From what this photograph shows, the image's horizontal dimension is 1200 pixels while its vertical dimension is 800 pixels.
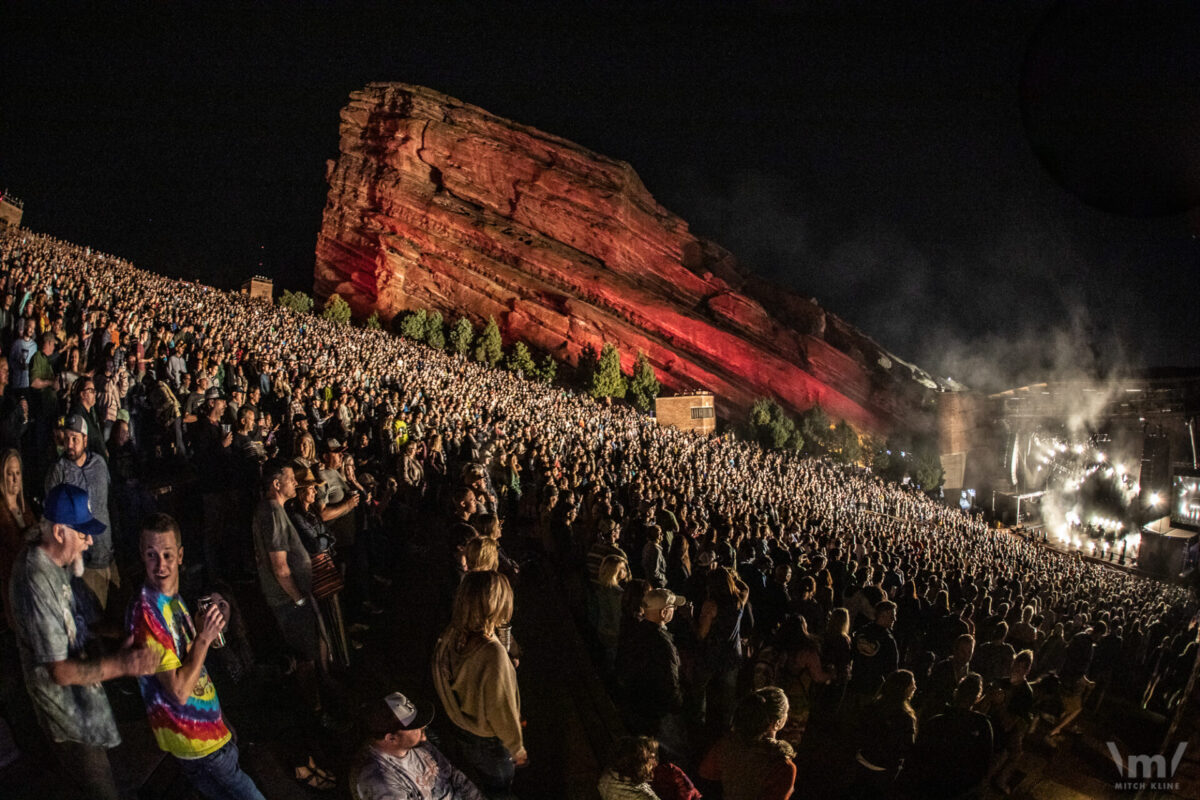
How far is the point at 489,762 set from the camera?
2.78m

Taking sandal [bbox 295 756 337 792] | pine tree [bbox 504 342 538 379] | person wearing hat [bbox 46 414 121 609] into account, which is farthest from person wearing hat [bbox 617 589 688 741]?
pine tree [bbox 504 342 538 379]

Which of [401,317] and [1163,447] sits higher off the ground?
[401,317]

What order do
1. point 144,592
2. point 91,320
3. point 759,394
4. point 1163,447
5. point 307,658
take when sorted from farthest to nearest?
point 759,394
point 1163,447
point 91,320
point 307,658
point 144,592

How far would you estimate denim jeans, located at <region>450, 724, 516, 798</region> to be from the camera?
2.77 m

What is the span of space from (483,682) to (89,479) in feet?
9.86

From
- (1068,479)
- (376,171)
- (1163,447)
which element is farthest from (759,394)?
(376,171)

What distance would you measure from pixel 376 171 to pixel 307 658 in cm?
7827

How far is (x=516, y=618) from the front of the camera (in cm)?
635

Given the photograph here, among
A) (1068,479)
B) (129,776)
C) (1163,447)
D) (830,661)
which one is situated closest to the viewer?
(129,776)

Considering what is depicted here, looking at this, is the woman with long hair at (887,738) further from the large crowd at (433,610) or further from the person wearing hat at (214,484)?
the person wearing hat at (214,484)

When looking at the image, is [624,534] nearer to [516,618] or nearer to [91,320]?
[516,618]

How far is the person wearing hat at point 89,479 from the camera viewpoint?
3676 millimetres

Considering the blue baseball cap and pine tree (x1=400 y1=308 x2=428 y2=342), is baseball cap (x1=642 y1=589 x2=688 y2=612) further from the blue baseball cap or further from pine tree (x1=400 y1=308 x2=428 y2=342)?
pine tree (x1=400 y1=308 x2=428 y2=342)

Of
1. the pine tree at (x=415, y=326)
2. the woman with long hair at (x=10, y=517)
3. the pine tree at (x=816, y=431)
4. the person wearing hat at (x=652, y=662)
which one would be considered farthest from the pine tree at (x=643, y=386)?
the woman with long hair at (x=10, y=517)
